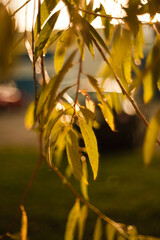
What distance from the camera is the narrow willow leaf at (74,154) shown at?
742 millimetres

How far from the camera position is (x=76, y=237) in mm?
2348

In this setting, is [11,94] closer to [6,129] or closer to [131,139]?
[6,129]

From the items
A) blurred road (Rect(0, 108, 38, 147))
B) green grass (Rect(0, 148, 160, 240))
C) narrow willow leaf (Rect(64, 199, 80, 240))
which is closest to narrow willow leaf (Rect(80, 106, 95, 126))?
narrow willow leaf (Rect(64, 199, 80, 240))

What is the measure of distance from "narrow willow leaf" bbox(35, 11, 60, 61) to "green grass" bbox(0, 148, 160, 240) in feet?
5.98

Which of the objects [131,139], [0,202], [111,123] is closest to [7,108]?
[131,139]

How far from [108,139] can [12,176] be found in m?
1.61

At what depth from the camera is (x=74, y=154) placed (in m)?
0.77

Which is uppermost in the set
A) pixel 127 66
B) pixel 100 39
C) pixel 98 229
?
pixel 100 39

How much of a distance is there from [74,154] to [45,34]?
0.26 metres

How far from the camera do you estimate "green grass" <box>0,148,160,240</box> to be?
99.3 inches

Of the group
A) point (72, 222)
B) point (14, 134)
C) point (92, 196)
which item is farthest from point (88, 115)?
point (14, 134)

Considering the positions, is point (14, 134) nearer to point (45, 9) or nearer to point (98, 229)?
point (98, 229)

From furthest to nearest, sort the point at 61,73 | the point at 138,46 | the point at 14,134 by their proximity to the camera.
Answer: the point at 14,134, the point at 138,46, the point at 61,73

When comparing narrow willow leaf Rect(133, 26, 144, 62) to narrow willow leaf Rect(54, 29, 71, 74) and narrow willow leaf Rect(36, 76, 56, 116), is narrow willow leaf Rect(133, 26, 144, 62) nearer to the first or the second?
narrow willow leaf Rect(54, 29, 71, 74)
